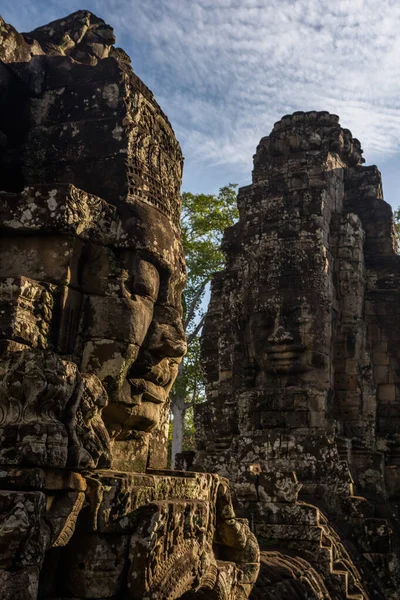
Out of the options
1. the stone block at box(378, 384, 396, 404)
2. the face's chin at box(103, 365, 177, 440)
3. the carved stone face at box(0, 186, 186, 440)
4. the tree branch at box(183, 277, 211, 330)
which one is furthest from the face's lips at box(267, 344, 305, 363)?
the tree branch at box(183, 277, 211, 330)

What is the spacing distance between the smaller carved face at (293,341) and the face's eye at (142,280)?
20.9 ft

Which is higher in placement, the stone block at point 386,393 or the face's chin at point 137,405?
the stone block at point 386,393

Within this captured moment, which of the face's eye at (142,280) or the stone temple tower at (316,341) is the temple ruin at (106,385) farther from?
the stone temple tower at (316,341)

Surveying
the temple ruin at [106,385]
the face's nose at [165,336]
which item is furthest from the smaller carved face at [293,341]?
the face's nose at [165,336]

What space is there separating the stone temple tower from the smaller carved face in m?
0.02

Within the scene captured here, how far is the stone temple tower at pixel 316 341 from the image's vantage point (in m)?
8.74

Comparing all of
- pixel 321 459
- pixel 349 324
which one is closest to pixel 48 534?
pixel 321 459

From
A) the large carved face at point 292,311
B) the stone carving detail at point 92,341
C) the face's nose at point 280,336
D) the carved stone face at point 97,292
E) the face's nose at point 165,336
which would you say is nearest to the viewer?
the stone carving detail at point 92,341

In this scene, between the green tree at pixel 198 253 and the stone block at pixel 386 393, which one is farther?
the green tree at pixel 198 253

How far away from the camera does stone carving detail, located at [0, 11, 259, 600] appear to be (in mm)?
2953

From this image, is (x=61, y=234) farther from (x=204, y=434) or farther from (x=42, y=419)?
(x=204, y=434)

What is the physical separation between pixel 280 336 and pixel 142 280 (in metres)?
6.53

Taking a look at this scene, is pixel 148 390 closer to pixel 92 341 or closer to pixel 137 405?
pixel 137 405

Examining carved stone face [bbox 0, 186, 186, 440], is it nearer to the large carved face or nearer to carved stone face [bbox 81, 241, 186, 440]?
carved stone face [bbox 81, 241, 186, 440]
